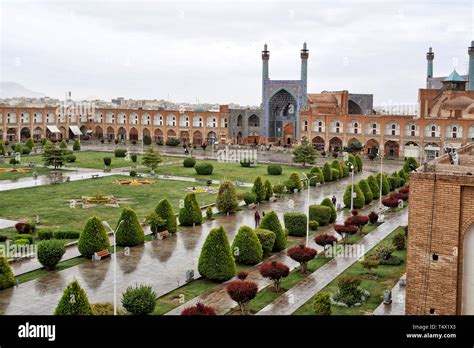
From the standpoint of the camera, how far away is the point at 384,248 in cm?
2031

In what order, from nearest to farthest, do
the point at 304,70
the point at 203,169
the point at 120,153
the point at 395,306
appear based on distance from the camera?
the point at 395,306, the point at 203,169, the point at 120,153, the point at 304,70

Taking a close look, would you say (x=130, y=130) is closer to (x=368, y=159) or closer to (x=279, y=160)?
(x=279, y=160)

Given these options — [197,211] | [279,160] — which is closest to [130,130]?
[279,160]

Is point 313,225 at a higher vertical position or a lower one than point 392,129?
lower

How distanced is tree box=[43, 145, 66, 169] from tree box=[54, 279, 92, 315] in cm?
3379

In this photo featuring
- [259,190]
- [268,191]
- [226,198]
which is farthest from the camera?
[268,191]

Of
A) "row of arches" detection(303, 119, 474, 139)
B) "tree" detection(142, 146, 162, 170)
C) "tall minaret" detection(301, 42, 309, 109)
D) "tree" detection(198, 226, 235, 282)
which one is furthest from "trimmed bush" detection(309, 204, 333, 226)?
"tall minaret" detection(301, 42, 309, 109)

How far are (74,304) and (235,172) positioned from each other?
34386 mm

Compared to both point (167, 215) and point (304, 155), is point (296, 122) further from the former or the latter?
point (167, 215)

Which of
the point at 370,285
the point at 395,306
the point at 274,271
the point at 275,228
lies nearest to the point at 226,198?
the point at 275,228

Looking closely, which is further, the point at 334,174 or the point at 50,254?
the point at 334,174

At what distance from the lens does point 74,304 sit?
11.8 metres

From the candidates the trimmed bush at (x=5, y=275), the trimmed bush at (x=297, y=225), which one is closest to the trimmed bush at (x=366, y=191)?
the trimmed bush at (x=297, y=225)
